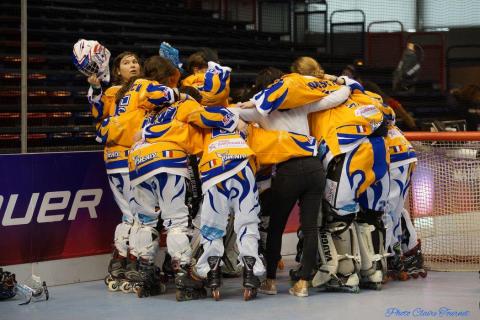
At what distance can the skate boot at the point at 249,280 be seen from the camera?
19.2 ft

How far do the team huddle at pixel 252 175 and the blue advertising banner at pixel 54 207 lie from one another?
0.88 feet

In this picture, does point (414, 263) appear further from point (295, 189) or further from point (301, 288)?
point (295, 189)

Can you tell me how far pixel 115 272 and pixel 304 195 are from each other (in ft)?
4.56

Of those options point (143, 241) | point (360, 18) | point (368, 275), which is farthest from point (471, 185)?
point (360, 18)

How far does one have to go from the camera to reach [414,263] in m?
6.80

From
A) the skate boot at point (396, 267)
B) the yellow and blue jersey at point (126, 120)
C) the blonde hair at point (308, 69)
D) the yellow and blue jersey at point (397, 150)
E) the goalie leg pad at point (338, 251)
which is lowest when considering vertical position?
the skate boot at point (396, 267)

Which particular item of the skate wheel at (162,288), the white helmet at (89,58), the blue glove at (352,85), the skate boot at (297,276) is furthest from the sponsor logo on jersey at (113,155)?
the blue glove at (352,85)

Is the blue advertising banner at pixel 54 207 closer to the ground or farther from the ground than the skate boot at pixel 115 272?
farther from the ground

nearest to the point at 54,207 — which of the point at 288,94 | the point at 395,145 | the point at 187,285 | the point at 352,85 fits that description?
the point at 187,285

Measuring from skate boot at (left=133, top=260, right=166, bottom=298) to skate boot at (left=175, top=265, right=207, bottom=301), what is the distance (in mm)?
215

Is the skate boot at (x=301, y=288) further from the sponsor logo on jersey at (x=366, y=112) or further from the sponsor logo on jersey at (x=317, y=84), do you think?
the sponsor logo on jersey at (x=317, y=84)

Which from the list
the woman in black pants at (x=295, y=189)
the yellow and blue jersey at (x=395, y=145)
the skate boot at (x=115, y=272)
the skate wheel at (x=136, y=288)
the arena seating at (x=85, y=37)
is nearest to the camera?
the woman in black pants at (x=295, y=189)

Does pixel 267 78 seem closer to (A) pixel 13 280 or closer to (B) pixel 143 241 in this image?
(B) pixel 143 241

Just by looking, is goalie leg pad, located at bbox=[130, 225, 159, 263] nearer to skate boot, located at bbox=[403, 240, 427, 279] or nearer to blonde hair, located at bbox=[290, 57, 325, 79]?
blonde hair, located at bbox=[290, 57, 325, 79]
